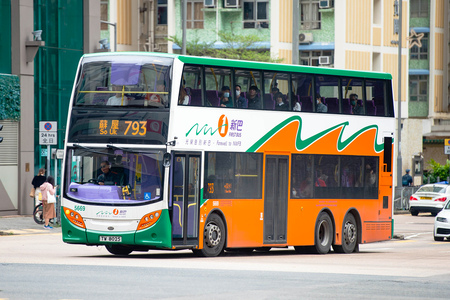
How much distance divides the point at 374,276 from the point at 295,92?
669 centimetres

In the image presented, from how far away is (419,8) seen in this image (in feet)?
230

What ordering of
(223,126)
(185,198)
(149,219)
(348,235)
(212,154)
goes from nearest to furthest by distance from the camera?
(149,219) → (185,198) → (212,154) → (223,126) → (348,235)

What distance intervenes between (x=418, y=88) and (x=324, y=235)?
1925 inches

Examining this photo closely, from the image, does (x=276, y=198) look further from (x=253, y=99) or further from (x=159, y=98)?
(x=159, y=98)

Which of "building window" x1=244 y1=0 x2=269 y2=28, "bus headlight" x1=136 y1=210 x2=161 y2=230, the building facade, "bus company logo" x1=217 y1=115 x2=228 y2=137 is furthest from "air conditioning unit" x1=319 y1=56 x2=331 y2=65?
"bus headlight" x1=136 y1=210 x2=161 y2=230

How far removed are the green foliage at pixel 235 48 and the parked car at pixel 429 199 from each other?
15133 millimetres

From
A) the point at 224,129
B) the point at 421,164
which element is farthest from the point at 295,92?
the point at 421,164

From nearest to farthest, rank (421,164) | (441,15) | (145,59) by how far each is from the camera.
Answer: (145,59) < (421,164) < (441,15)

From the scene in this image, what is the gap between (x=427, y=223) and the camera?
A: 40.4m

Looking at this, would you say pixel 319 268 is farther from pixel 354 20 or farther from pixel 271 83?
pixel 354 20

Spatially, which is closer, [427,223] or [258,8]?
[427,223]

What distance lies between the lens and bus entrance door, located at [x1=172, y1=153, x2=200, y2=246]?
1886 centimetres

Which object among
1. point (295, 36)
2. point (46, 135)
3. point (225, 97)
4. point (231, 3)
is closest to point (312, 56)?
point (231, 3)

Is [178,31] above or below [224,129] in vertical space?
above
